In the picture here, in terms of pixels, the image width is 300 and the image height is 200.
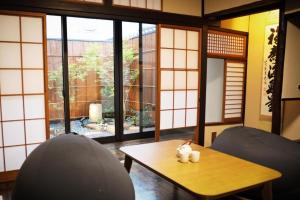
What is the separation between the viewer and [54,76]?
15.7ft

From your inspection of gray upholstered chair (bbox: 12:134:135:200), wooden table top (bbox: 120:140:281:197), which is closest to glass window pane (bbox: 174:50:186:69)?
wooden table top (bbox: 120:140:281:197)

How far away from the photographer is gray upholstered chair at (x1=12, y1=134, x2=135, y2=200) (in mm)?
1048

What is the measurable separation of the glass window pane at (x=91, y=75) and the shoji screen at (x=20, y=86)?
6.24ft

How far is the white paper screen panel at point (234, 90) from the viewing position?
16.0 ft

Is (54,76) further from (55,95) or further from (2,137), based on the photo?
(2,137)

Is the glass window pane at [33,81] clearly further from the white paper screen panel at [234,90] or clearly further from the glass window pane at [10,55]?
the white paper screen panel at [234,90]

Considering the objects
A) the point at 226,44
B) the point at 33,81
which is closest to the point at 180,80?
the point at 226,44

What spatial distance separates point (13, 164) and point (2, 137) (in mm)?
364

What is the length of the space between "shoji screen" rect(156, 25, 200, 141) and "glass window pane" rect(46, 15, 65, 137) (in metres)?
1.99

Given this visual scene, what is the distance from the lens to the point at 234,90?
4.97 m

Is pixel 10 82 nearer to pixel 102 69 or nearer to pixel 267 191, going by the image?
pixel 102 69

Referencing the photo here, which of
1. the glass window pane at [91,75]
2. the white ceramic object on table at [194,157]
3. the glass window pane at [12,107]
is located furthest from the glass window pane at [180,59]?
the glass window pane at [12,107]

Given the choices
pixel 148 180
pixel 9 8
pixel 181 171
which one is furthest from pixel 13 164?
pixel 181 171

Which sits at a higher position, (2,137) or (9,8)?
(9,8)
